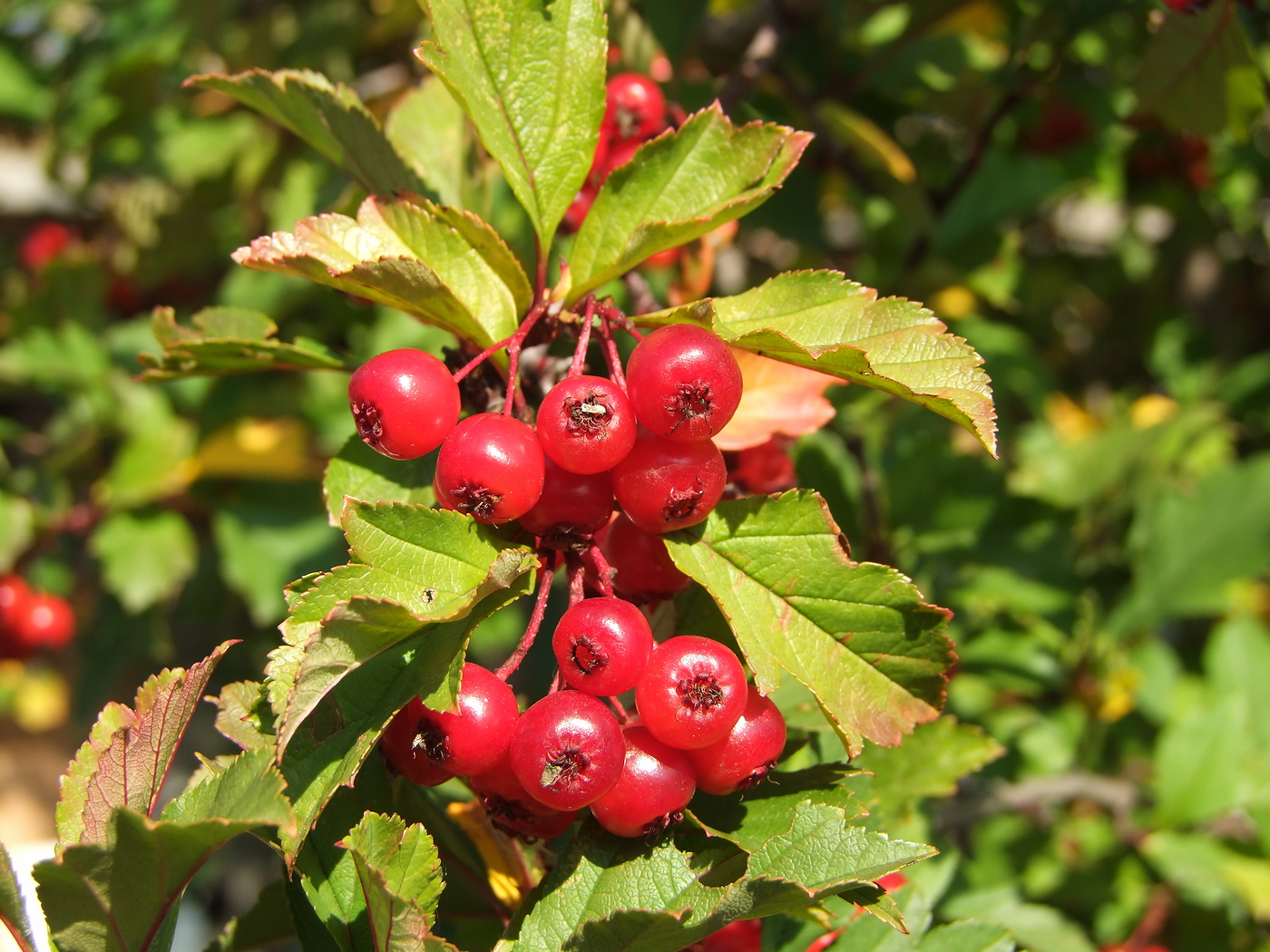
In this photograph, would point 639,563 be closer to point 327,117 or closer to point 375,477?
point 375,477

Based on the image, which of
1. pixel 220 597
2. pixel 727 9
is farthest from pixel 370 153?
pixel 220 597

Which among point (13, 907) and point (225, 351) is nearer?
point (13, 907)

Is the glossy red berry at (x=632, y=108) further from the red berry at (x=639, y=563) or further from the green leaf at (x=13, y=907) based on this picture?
the green leaf at (x=13, y=907)

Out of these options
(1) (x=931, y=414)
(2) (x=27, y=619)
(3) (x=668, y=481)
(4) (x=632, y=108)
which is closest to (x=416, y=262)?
(3) (x=668, y=481)

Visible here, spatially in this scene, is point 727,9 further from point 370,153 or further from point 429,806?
point 429,806

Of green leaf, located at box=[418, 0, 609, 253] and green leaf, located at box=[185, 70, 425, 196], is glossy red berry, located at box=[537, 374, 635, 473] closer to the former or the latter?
green leaf, located at box=[418, 0, 609, 253]

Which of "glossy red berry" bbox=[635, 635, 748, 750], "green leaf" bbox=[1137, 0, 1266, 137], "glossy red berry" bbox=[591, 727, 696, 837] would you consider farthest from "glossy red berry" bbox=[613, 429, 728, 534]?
"green leaf" bbox=[1137, 0, 1266, 137]
